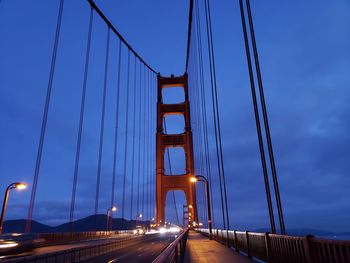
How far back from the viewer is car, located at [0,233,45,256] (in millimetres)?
10680

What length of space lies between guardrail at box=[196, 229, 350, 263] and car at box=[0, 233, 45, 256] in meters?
8.82

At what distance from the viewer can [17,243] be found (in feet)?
37.6

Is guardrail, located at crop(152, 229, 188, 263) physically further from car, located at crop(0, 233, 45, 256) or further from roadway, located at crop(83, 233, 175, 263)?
car, located at crop(0, 233, 45, 256)

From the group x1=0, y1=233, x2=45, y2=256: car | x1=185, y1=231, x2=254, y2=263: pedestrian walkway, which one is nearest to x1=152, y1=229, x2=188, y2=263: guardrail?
x1=185, y1=231, x2=254, y2=263: pedestrian walkway

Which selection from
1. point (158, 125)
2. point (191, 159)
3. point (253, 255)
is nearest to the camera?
point (253, 255)

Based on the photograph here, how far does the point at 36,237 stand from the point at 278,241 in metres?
11.7

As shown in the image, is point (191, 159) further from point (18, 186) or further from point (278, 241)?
point (278, 241)

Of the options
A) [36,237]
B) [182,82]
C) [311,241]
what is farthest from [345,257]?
[182,82]

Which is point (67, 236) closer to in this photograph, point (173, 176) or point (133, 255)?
point (133, 255)

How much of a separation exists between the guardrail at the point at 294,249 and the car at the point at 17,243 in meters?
8.82

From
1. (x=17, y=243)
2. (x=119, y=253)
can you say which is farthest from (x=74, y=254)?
(x=119, y=253)

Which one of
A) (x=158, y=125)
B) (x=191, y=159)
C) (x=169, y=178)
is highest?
(x=158, y=125)

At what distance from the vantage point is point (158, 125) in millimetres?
47312

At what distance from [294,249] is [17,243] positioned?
11061mm
